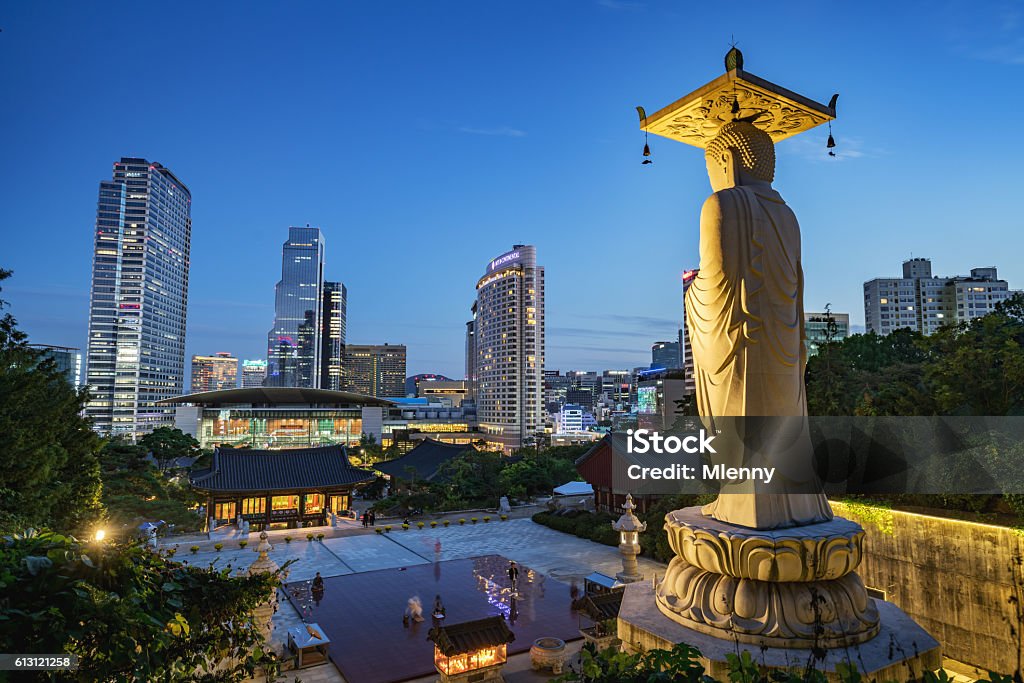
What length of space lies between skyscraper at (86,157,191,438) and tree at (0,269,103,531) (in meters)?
86.4

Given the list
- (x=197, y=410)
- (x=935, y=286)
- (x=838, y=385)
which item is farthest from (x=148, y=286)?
(x=935, y=286)

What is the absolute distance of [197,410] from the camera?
51.6m

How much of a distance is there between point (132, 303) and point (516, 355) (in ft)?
215

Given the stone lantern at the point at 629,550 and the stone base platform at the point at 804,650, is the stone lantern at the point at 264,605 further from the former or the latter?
the stone lantern at the point at 629,550

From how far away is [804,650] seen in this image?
255 inches

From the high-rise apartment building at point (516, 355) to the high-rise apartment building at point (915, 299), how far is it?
173 feet

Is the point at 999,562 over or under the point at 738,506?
under

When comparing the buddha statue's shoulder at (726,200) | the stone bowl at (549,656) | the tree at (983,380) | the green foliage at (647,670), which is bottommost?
the stone bowl at (549,656)

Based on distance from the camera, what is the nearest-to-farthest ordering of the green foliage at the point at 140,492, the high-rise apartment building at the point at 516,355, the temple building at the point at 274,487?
the green foliage at the point at 140,492, the temple building at the point at 274,487, the high-rise apartment building at the point at 516,355

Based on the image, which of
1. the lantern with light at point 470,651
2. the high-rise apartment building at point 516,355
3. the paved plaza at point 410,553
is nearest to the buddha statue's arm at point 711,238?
the lantern with light at point 470,651

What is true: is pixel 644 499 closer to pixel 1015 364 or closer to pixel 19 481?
pixel 1015 364

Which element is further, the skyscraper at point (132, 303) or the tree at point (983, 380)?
the skyscraper at point (132, 303)

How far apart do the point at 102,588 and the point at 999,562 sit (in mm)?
12544

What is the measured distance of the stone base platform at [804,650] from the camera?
243 inches
